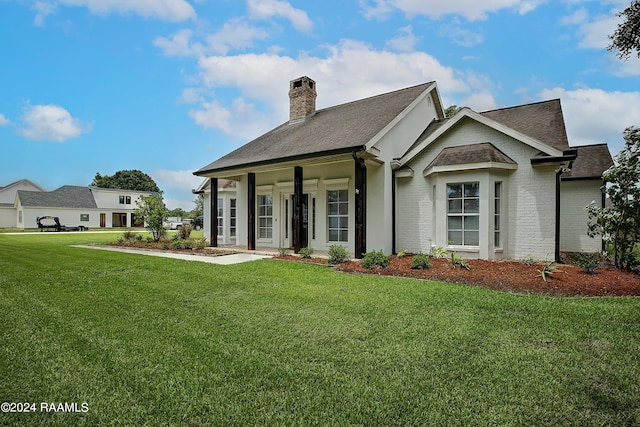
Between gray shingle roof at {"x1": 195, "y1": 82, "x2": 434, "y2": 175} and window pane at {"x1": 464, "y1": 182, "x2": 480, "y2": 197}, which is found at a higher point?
gray shingle roof at {"x1": 195, "y1": 82, "x2": 434, "y2": 175}

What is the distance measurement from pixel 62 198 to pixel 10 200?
13282 mm

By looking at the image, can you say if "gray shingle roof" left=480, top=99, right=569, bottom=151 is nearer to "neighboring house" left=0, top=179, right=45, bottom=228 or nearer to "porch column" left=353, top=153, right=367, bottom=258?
"porch column" left=353, top=153, right=367, bottom=258

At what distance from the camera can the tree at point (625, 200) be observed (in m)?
7.46

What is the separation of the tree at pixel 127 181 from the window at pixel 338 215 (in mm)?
66329

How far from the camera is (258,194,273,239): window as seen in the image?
14.3m

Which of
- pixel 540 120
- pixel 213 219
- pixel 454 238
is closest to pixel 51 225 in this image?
pixel 213 219

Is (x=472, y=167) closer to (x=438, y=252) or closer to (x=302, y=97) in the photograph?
(x=438, y=252)

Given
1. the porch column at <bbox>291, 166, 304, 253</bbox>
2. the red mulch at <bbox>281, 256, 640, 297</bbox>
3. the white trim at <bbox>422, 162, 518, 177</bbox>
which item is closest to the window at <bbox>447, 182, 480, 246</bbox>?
the white trim at <bbox>422, 162, 518, 177</bbox>

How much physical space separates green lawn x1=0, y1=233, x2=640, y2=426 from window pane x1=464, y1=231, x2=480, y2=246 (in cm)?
415

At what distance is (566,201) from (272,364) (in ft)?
45.6

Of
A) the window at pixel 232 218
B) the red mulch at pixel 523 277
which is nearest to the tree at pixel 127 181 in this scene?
the window at pixel 232 218

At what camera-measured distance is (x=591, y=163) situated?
41.2 feet

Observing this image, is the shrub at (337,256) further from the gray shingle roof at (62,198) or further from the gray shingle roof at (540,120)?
the gray shingle roof at (62,198)

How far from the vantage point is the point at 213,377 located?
2.91 metres
